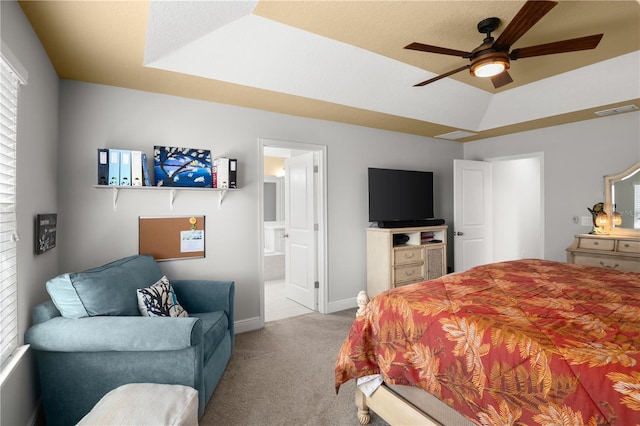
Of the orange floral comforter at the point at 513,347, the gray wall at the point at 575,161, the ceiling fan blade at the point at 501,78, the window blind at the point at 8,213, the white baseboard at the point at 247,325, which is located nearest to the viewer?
the orange floral comforter at the point at 513,347

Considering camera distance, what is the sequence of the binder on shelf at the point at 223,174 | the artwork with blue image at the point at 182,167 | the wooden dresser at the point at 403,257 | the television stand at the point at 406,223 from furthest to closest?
the television stand at the point at 406,223
the wooden dresser at the point at 403,257
the binder on shelf at the point at 223,174
the artwork with blue image at the point at 182,167

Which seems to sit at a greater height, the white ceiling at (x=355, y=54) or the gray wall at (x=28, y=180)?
the white ceiling at (x=355, y=54)

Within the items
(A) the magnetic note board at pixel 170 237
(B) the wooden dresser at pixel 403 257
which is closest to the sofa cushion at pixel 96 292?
(A) the magnetic note board at pixel 170 237

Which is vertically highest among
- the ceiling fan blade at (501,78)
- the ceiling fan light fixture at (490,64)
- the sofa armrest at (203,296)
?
the ceiling fan blade at (501,78)

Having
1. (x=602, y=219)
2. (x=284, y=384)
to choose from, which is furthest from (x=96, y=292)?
(x=602, y=219)

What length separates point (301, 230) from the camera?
14.6ft

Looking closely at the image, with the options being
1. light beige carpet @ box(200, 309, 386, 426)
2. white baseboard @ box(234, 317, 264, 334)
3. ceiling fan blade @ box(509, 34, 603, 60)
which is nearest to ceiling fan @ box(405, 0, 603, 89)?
ceiling fan blade @ box(509, 34, 603, 60)

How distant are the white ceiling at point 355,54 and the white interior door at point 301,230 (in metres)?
0.84

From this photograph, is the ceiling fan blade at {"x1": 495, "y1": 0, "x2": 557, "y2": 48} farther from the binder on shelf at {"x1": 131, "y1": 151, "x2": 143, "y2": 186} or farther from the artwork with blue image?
the binder on shelf at {"x1": 131, "y1": 151, "x2": 143, "y2": 186}

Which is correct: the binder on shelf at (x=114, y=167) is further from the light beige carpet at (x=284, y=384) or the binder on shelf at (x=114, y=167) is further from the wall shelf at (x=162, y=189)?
the light beige carpet at (x=284, y=384)

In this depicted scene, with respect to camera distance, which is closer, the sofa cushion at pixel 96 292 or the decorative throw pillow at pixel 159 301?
the sofa cushion at pixel 96 292

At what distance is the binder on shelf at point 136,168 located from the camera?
109 inches

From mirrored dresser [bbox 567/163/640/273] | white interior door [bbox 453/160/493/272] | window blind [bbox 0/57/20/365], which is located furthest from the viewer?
white interior door [bbox 453/160/493/272]

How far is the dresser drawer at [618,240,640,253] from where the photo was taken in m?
3.50
